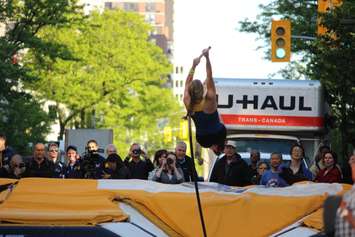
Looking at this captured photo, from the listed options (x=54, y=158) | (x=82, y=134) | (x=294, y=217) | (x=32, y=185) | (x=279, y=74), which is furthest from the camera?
(x=279, y=74)

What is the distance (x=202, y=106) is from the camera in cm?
769

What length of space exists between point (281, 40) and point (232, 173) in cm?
1132

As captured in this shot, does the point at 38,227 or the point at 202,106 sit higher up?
the point at 202,106

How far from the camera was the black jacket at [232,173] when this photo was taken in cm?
1273

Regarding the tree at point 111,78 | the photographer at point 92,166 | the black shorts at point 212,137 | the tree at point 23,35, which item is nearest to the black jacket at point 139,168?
the photographer at point 92,166

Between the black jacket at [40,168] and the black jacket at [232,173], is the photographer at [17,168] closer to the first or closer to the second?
the black jacket at [40,168]

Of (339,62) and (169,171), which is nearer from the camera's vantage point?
(169,171)

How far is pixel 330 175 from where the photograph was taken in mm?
11805

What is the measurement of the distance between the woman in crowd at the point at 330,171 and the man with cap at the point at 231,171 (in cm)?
110

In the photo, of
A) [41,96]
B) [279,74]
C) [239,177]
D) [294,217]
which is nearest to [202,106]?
[294,217]

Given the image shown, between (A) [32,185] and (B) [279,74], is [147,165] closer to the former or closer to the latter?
(A) [32,185]

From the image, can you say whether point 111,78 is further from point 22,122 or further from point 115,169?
point 115,169

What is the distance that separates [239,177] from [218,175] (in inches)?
21.2

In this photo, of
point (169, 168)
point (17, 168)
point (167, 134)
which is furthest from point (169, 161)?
point (167, 134)
